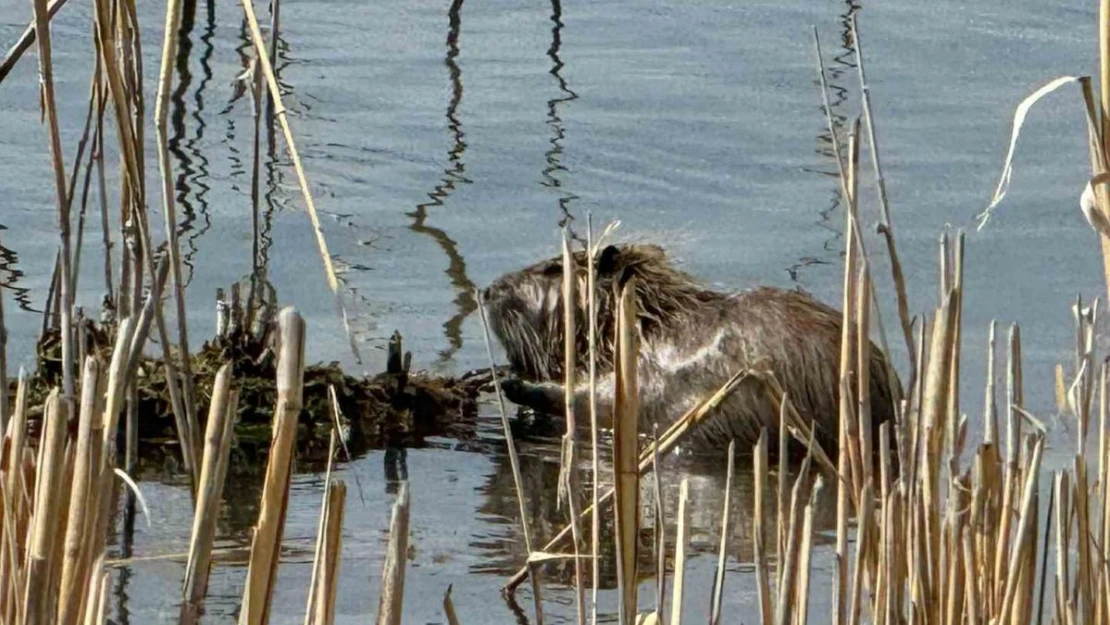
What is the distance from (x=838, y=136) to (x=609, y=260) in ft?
5.89

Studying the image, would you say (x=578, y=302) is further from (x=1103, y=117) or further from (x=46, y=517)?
(x=46, y=517)

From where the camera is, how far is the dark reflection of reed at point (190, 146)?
7.16 metres

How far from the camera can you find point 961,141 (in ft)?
27.9

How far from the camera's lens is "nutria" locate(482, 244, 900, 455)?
5.82 metres

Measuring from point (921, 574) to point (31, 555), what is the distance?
1.19 m

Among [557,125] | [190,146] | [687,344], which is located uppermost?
[557,125]

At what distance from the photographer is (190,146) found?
322 inches

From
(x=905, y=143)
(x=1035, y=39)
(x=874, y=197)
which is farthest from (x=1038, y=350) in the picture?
(x=1035, y=39)

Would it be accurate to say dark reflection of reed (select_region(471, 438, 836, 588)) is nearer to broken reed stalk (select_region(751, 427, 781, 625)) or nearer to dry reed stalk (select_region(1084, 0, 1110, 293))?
broken reed stalk (select_region(751, 427, 781, 625))

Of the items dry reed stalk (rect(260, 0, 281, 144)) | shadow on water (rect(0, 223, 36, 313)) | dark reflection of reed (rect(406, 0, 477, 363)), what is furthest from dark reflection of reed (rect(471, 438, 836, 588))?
shadow on water (rect(0, 223, 36, 313))

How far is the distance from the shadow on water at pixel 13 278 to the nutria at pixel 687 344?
4.96 feet

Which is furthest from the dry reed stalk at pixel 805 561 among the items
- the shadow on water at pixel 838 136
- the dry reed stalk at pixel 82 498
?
the shadow on water at pixel 838 136

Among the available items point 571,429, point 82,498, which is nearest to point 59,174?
point 82,498

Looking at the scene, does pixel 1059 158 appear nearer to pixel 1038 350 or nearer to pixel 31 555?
pixel 1038 350
